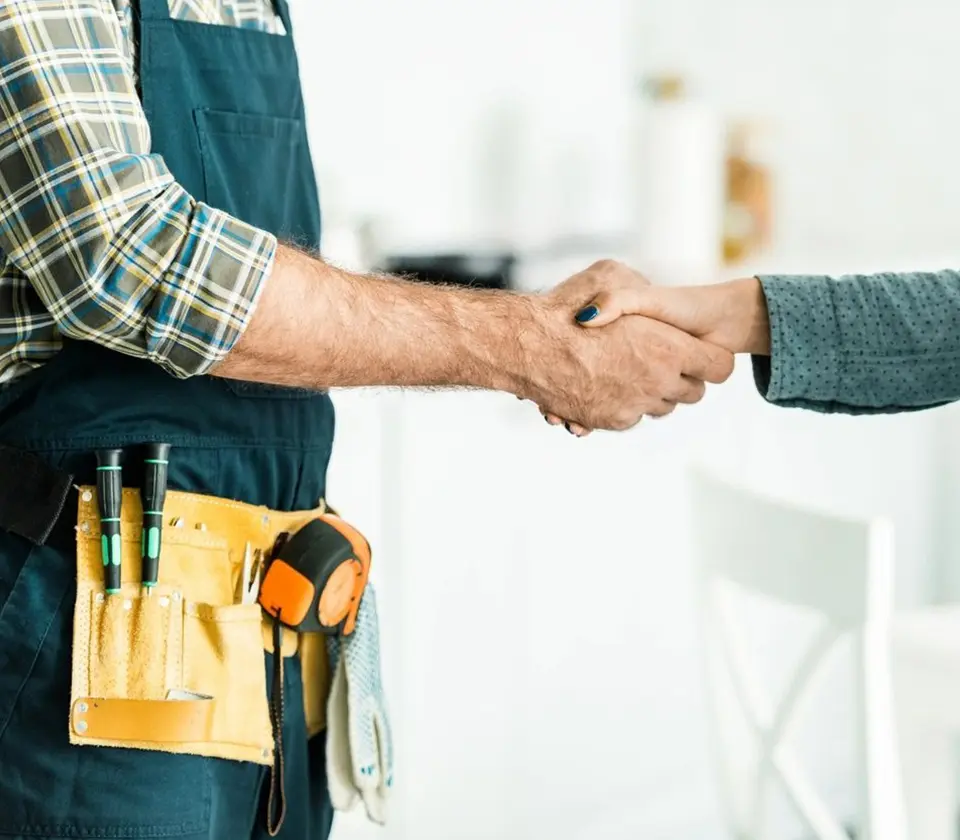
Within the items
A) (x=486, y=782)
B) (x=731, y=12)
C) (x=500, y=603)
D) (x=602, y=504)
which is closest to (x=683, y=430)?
(x=602, y=504)

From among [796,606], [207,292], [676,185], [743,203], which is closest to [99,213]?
[207,292]

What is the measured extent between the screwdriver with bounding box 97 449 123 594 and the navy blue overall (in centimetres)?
3

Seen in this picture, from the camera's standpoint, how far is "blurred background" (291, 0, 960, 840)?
5.71ft

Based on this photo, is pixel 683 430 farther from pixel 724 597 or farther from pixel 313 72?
pixel 313 72

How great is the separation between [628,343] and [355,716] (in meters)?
0.38

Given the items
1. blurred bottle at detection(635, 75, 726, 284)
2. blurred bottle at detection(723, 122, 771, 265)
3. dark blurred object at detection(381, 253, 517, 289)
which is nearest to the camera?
dark blurred object at detection(381, 253, 517, 289)

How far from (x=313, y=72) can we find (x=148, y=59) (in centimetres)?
104

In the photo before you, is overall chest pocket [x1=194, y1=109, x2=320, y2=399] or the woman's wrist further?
the woman's wrist

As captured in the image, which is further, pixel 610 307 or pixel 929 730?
pixel 929 730

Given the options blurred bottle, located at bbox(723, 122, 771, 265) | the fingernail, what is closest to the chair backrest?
the fingernail

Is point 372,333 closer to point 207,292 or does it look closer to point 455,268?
point 207,292

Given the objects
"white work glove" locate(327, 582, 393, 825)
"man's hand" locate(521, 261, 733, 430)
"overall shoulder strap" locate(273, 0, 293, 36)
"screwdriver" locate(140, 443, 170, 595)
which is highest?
"overall shoulder strap" locate(273, 0, 293, 36)

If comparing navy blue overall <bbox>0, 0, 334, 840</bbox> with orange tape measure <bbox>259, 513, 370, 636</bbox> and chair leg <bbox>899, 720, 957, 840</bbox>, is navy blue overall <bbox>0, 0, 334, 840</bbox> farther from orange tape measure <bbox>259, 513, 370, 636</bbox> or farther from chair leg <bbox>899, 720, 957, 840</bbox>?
chair leg <bbox>899, 720, 957, 840</bbox>

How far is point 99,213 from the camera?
76 cm
